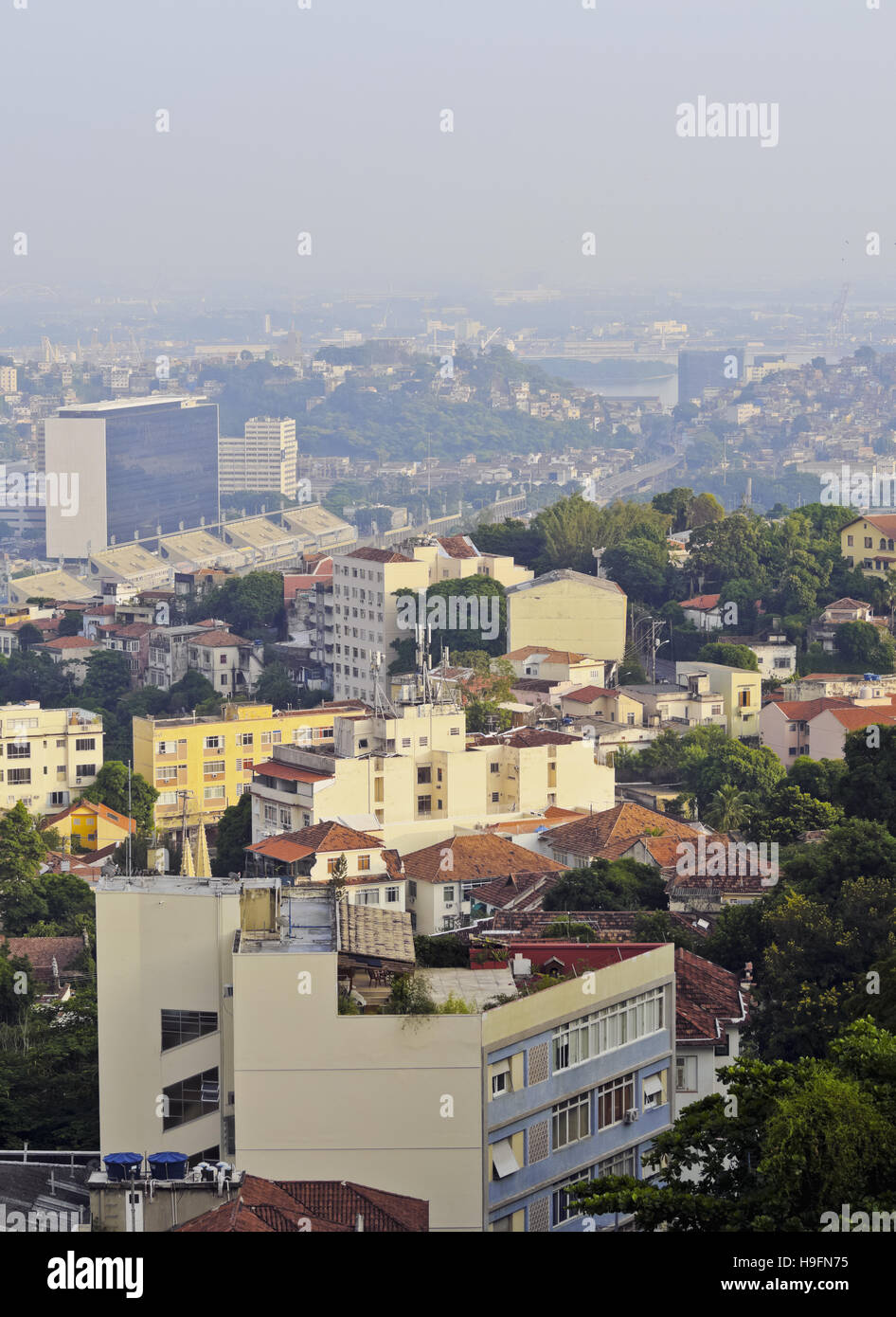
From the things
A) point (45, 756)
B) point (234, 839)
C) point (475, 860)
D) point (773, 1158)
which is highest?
Result: point (773, 1158)

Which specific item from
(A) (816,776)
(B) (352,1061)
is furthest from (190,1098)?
(A) (816,776)

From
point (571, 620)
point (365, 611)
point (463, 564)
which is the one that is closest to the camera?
point (571, 620)

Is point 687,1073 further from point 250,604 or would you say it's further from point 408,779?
point 250,604

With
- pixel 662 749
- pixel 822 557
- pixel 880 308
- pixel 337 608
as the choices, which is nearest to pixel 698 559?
pixel 822 557

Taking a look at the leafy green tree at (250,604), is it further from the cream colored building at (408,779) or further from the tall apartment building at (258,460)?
the tall apartment building at (258,460)

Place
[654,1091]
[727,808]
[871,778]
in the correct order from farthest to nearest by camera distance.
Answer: [727,808]
[871,778]
[654,1091]

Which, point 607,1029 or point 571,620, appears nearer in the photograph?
point 607,1029
